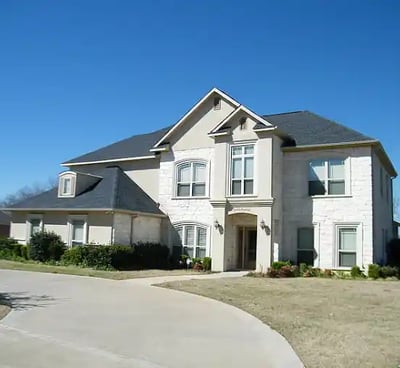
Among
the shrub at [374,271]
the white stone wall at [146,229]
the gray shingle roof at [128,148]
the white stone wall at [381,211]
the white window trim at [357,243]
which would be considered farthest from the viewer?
the gray shingle roof at [128,148]

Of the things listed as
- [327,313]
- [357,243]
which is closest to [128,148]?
[357,243]

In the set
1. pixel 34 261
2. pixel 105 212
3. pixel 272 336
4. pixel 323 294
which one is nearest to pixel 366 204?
pixel 323 294

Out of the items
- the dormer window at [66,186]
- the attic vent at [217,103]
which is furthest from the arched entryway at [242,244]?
the dormer window at [66,186]

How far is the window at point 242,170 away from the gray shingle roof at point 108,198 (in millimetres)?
5666

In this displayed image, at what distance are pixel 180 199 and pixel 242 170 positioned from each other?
4.88 m

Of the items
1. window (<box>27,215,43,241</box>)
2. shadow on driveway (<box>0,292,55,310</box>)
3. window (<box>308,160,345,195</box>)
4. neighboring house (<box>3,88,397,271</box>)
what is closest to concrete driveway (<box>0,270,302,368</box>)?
shadow on driveway (<box>0,292,55,310</box>)

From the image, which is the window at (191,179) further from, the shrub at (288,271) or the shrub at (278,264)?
the shrub at (288,271)

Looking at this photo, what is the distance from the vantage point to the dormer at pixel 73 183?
92.5 feet

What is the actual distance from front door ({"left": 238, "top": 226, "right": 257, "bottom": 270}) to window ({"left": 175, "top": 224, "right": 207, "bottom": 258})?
81.3 inches

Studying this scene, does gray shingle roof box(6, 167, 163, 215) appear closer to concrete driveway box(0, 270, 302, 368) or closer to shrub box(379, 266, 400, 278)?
concrete driveway box(0, 270, 302, 368)

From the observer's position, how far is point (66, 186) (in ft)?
94.0

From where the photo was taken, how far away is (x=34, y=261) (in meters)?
26.5

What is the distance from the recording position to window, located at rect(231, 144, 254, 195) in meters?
24.4

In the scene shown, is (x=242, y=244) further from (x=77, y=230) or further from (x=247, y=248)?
(x=77, y=230)
